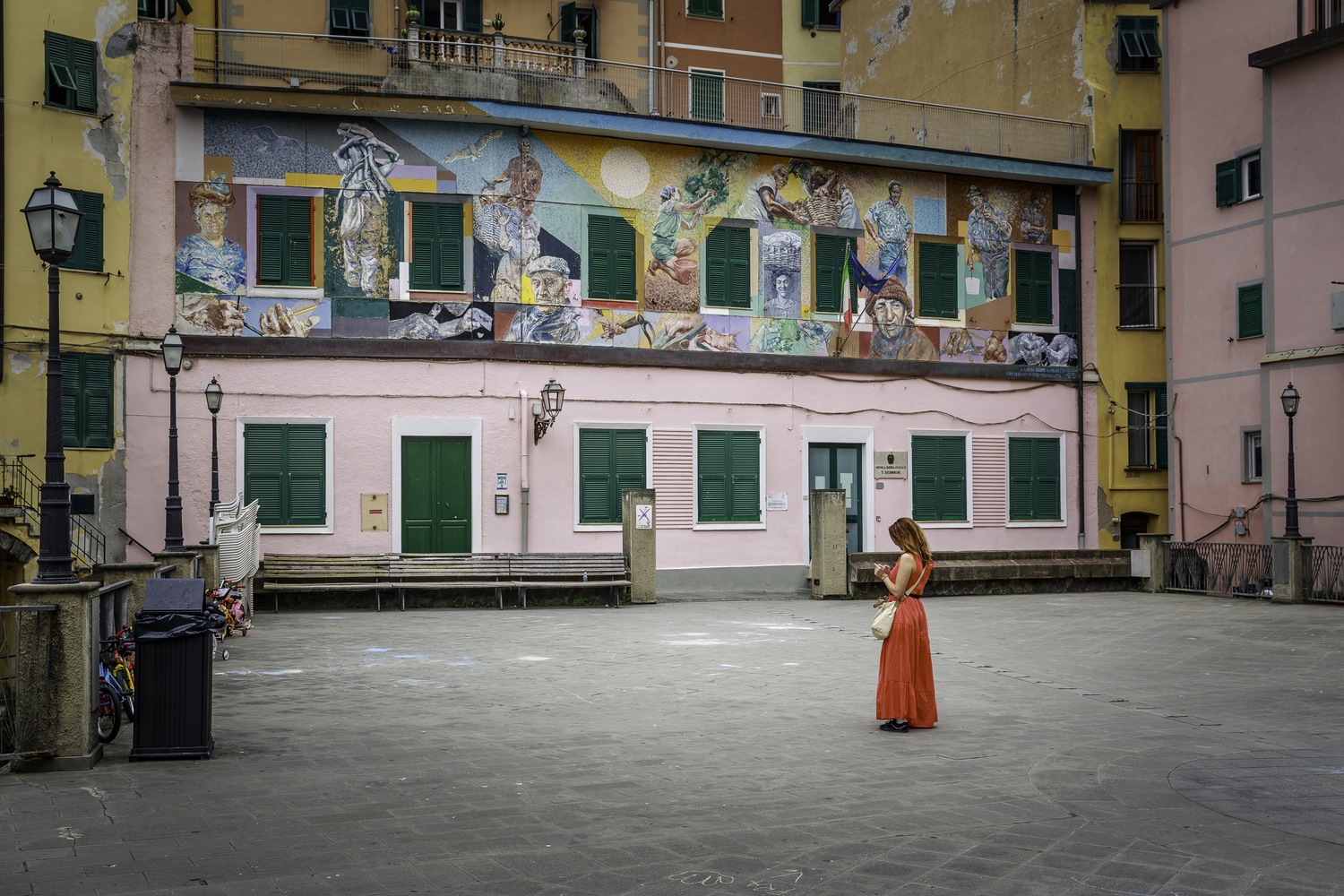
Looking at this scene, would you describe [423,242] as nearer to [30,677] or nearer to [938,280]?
[938,280]

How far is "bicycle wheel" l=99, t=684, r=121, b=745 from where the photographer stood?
9.10 m

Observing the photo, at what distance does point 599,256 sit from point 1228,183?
40.3ft

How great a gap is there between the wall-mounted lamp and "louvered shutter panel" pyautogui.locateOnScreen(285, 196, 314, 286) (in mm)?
4117

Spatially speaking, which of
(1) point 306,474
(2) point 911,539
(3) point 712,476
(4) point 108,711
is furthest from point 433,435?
(2) point 911,539

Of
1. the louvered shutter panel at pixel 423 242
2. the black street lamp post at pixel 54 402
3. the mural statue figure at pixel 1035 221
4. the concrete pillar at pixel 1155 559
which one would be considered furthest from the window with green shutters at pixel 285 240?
the concrete pillar at pixel 1155 559

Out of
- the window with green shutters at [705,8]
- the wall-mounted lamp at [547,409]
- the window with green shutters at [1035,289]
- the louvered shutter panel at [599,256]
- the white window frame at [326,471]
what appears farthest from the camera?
the window with green shutters at [705,8]

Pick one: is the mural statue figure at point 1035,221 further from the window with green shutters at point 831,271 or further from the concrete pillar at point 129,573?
the concrete pillar at point 129,573

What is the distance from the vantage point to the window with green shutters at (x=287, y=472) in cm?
2073

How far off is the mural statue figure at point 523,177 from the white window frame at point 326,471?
478 centimetres

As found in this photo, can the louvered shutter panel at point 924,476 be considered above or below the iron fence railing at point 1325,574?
above

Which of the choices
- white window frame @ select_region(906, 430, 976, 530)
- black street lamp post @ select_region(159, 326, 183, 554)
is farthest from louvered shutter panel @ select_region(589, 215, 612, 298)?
black street lamp post @ select_region(159, 326, 183, 554)

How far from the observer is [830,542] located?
21734mm

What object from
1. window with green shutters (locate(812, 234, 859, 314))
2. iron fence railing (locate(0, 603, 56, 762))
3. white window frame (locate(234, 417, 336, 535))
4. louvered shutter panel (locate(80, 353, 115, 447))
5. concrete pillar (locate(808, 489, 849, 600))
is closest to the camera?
iron fence railing (locate(0, 603, 56, 762))

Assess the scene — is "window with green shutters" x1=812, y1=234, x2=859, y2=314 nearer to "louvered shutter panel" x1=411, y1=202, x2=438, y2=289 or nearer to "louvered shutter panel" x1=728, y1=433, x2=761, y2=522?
"louvered shutter panel" x1=728, y1=433, x2=761, y2=522
